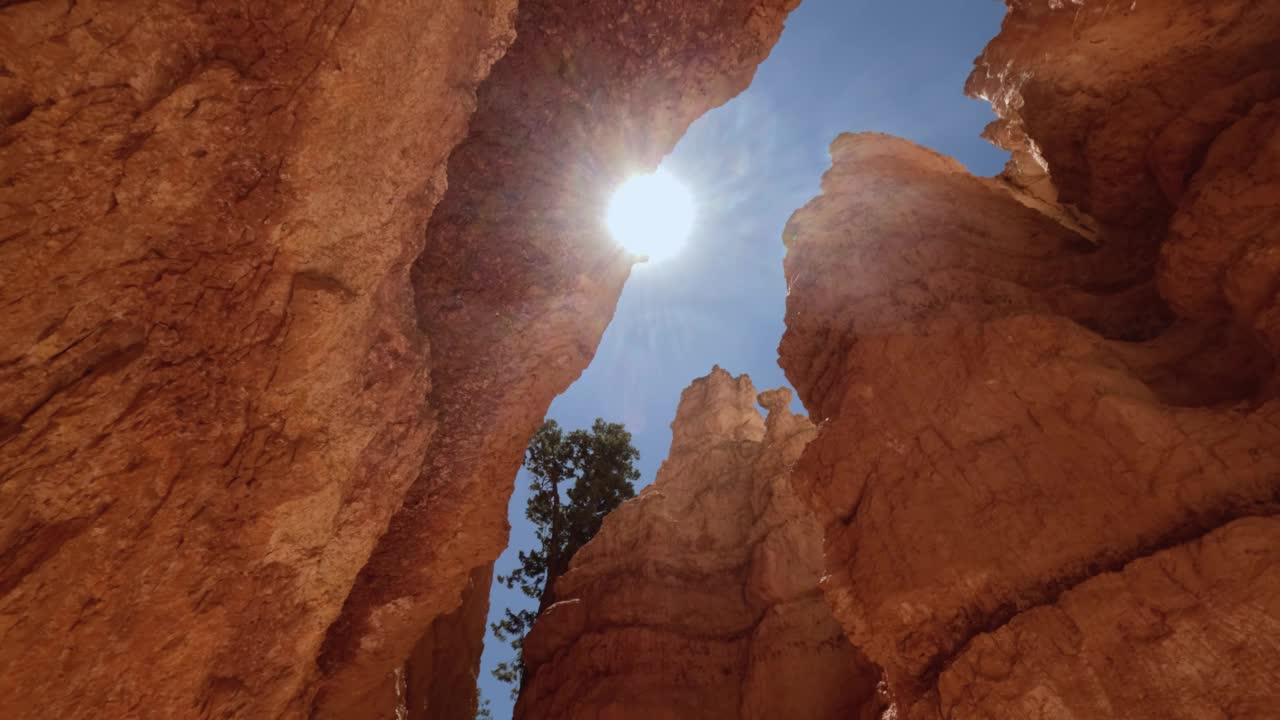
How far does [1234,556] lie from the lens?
177 inches

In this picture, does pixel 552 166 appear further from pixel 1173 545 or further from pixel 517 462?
pixel 1173 545

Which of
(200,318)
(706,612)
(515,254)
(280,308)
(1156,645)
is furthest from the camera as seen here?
(706,612)

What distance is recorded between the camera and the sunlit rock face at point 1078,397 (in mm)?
4684

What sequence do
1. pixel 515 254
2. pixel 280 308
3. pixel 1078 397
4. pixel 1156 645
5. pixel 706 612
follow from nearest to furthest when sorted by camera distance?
pixel 1156 645, pixel 280 308, pixel 1078 397, pixel 515 254, pixel 706 612

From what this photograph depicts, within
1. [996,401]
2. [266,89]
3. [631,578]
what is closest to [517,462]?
[266,89]

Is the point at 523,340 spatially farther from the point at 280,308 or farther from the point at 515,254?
the point at 280,308

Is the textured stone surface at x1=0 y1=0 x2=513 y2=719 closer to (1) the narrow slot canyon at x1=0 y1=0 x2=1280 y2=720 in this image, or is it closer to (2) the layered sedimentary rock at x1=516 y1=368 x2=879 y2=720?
(1) the narrow slot canyon at x1=0 y1=0 x2=1280 y2=720

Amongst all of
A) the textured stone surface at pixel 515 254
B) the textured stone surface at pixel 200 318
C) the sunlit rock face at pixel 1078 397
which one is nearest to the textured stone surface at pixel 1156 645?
the sunlit rock face at pixel 1078 397

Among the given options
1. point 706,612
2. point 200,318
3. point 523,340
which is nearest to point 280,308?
point 200,318

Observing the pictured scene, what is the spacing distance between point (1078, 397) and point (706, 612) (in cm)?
986

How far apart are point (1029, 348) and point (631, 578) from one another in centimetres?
1058

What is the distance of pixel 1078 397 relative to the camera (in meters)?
5.97

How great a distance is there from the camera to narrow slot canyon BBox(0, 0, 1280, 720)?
13.1ft

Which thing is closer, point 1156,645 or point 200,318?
point 1156,645
